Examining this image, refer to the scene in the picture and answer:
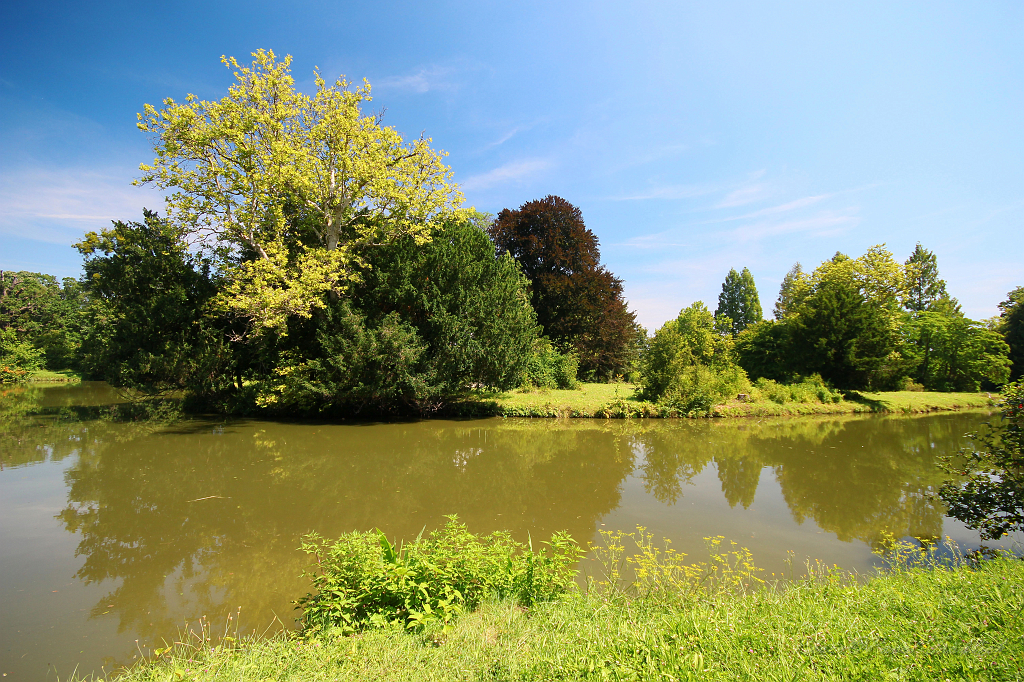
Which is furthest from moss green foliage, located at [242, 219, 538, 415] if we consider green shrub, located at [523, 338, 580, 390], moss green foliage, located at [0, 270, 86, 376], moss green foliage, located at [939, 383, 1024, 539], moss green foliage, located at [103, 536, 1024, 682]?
moss green foliage, located at [0, 270, 86, 376]

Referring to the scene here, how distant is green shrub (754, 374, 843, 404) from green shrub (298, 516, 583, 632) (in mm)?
18504

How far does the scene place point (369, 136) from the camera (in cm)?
1473

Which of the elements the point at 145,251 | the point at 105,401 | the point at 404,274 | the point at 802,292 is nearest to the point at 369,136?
the point at 404,274

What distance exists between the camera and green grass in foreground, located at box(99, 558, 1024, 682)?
8.78ft

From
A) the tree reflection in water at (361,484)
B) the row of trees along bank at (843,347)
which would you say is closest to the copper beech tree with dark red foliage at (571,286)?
the row of trees along bank at (843,347)

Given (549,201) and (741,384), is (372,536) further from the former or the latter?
(549,201)

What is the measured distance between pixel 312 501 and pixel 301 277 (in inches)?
329

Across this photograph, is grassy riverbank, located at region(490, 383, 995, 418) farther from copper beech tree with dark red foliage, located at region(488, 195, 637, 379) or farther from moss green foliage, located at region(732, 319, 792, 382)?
moss green foliage, located at region(732, 319, 792, 382)

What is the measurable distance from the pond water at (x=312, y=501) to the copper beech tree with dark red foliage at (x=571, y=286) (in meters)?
11.2

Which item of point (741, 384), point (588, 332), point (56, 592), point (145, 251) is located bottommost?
point (56, 592)

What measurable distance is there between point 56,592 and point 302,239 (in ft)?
44.6

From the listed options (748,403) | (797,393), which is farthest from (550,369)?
(797,393)

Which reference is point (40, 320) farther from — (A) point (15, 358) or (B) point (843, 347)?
(B) point (843, 347)

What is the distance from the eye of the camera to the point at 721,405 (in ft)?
60.8
